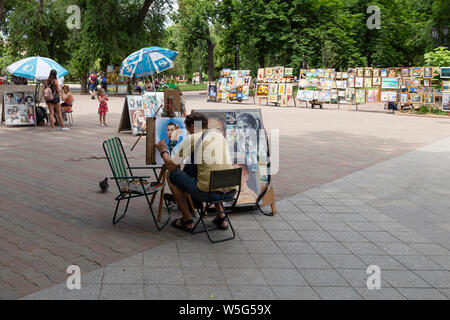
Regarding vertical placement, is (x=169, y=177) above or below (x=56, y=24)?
below

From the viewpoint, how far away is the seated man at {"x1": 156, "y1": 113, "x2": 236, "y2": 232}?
17.8ft

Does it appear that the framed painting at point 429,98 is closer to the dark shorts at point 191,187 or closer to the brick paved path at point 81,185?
the brick paved path at point 81,185

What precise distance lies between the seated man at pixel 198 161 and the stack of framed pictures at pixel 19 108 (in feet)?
38.4

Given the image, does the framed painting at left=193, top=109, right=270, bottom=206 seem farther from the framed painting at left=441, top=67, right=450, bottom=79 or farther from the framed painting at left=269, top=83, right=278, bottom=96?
the framed painting at left=269, top=83, right=278, bottom=96

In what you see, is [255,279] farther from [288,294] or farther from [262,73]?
[262,73]

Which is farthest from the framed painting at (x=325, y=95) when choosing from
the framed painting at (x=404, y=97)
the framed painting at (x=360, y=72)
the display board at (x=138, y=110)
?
the display board at (x=138, y=110)

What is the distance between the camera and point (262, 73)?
29.1 metres

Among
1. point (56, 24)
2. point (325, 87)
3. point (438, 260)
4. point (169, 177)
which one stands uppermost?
point (56, 24)

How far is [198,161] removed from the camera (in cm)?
548

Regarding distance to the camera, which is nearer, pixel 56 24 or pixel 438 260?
pixel 438 260

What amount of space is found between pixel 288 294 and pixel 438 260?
1891 mm

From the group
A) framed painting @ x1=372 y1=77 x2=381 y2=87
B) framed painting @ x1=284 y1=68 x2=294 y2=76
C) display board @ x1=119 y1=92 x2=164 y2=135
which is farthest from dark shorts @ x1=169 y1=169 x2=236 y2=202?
framed painting @ x1=284 y1=68 x2=294 y2=76

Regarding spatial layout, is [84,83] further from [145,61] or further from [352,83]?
[145,61]
